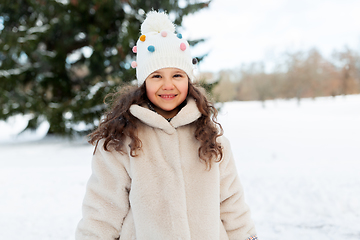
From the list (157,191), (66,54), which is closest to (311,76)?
(66,54)

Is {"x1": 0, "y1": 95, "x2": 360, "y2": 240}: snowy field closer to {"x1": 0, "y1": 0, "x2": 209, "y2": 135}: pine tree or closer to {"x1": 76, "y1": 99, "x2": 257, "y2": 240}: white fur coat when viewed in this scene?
{"x1": 76, "y1": 99, "x2": 257, "y2": 240}: white fur coat

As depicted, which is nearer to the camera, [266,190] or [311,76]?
→ [266,190]

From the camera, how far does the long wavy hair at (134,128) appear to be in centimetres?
134

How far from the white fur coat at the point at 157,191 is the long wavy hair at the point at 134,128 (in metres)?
0.04

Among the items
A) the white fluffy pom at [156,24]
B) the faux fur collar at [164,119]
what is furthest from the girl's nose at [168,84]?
the white fluffy pom at [156,24]

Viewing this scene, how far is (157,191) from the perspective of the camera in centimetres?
128

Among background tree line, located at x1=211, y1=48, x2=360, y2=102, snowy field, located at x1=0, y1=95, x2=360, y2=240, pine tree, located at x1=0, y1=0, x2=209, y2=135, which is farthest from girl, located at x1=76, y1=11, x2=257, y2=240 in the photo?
background tree line, located at x1=211, y1=48, x2=360, y2=102

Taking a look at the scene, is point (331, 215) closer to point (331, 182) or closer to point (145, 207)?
point (331, 182)

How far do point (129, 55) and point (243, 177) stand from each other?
474cm

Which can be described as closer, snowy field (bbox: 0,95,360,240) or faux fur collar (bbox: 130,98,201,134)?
faux fur collar (bbox: 130,98,201,134)

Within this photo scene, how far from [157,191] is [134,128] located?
0.34m

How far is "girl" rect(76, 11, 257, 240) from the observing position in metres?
1.27

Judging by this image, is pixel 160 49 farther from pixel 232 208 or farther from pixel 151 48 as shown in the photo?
pixel 232 208

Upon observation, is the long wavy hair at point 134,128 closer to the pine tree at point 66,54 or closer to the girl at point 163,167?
the girl at point 163,167
